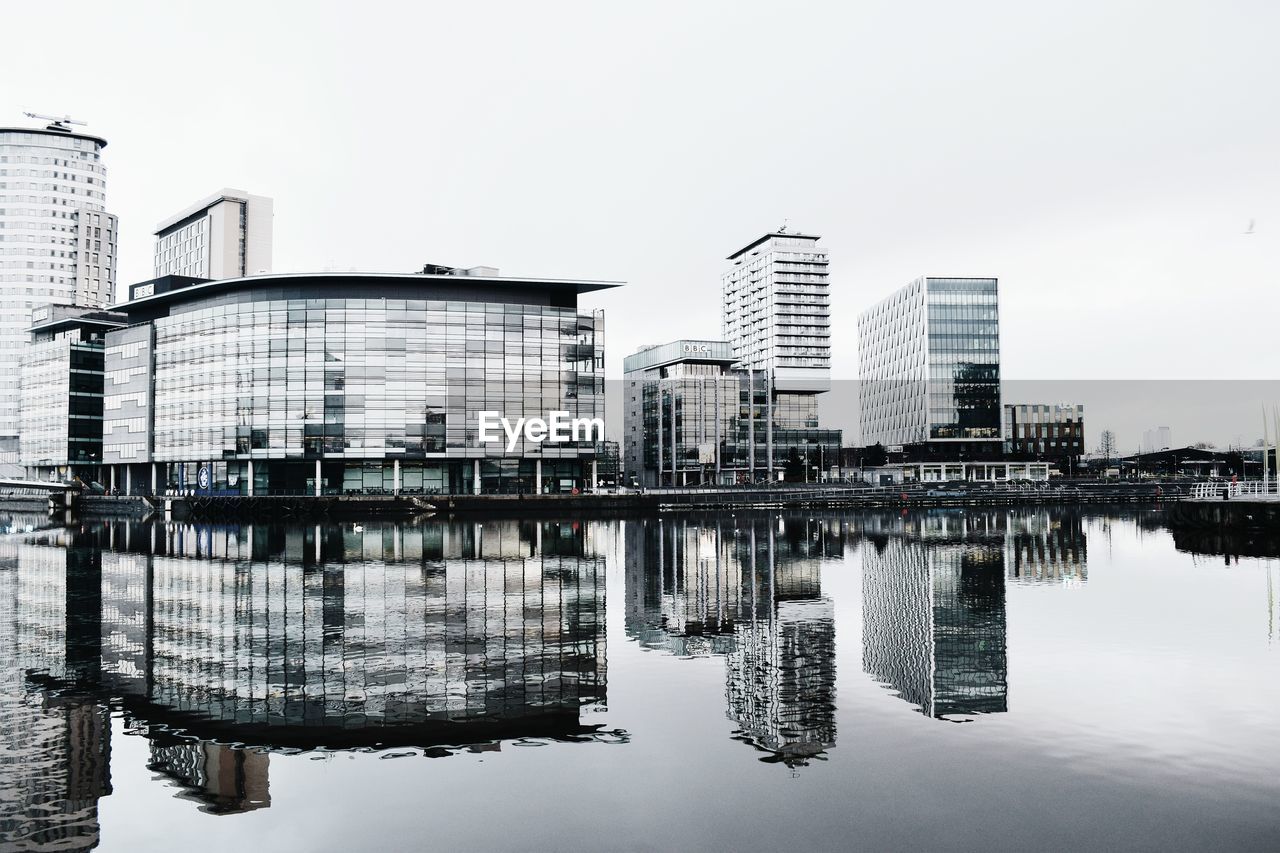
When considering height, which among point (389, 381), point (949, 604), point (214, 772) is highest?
point (389, 381)

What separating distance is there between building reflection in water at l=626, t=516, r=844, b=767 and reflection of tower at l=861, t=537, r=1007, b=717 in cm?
161

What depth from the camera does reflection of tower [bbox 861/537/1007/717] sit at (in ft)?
69.6

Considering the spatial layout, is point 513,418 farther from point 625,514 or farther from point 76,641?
point 76,641

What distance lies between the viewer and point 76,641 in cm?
2727

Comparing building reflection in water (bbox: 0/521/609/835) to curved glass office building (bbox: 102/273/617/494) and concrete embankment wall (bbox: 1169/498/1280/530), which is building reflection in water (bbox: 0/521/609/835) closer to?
concrete embankment wall (bbox: 1169/498/1280/530)

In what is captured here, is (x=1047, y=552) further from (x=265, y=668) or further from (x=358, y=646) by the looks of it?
(x=265, y=668)

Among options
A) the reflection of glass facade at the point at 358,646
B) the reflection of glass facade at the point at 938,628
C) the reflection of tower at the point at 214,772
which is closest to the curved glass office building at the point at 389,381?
the reflection of glass facade at the point at 358,646

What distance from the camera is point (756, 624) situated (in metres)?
30.2

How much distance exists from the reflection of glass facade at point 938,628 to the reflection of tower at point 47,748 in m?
15.1

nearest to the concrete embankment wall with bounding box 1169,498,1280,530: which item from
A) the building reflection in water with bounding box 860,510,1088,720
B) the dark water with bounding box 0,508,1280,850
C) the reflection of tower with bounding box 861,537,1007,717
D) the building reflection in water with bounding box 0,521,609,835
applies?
the building reflection in water with bounding box 860,510,1088,720

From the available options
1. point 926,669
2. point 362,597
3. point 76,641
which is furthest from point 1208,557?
point 76,641

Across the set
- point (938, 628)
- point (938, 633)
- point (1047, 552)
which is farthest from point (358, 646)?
point (1047, 552)

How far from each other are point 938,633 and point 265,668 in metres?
19.0

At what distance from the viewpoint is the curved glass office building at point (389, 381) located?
417 ft
